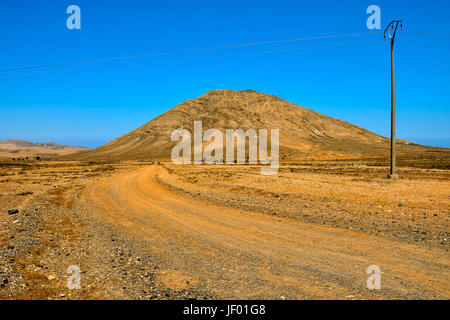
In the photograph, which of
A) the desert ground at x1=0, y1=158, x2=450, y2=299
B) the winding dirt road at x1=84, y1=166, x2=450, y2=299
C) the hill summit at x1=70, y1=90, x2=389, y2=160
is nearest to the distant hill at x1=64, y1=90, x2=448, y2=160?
the hill summit at x1=70, y1=90, x2=389, y2=160

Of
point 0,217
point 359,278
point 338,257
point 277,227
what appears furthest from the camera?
point 0,217

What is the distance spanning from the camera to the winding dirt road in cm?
610

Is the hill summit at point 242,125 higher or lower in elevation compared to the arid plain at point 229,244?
higher

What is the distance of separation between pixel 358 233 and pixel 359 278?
4092 millimetres

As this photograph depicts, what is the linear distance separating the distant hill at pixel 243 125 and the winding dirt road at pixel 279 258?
97561 mm

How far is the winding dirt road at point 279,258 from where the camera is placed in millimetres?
6102

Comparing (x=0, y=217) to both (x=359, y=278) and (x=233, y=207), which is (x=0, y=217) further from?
(x=359, y=278)

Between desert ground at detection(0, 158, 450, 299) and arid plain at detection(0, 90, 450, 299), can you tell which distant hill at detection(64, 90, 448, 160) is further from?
desert ground at detection(0, 158, 450, 299)

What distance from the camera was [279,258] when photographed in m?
7.99

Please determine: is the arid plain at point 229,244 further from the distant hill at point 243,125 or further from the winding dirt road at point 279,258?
the distant hill at point 243,125

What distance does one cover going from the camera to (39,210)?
580 inches

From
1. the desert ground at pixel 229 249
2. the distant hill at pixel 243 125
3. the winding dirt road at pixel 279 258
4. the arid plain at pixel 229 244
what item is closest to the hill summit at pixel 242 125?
the distant hill at pixel 243 125

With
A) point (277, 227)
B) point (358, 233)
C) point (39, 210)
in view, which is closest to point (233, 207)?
point (277, 227)
